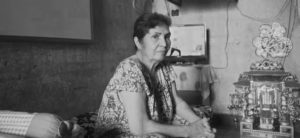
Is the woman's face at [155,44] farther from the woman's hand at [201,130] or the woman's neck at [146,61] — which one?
the woman's hand at [201,130]

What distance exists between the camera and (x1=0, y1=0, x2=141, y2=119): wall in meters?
1.84

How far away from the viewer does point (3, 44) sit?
1766mm

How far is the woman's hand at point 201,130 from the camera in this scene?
4.67 ft

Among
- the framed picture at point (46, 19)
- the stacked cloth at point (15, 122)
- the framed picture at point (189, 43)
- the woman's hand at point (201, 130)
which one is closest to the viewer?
the stacked cloth at point (15, 122)

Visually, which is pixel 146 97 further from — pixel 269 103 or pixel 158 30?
pixel 269 103

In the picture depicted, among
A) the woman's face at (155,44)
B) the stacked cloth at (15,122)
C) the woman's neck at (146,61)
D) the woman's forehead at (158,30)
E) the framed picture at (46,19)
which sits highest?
the framed picture at (46,19)

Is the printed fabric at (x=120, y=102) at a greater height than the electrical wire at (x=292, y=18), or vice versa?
the electrical wire at (x=292, y=18)

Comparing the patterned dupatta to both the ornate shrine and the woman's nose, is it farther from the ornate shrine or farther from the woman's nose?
the ornate shrine

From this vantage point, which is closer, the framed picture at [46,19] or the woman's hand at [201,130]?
the woman's hand at [201,130]

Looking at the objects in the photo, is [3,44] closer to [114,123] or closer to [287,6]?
[114,123]

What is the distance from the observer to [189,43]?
326cm

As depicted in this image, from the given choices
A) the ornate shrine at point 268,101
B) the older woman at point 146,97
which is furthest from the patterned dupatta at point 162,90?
the ornate shrine at point 268,101

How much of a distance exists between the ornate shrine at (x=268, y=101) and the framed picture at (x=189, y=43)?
1054 millimetres

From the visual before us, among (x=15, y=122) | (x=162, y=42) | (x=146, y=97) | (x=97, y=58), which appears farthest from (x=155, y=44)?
(x=97, y=58)
